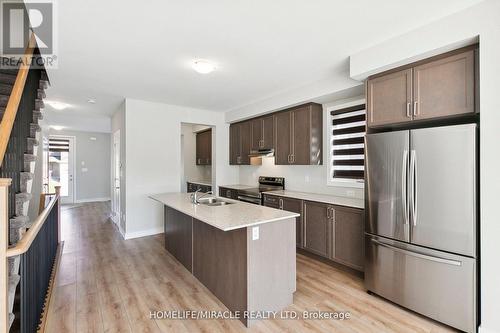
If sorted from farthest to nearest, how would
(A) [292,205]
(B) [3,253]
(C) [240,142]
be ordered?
1. (C) [240,142]
2. (A) [292,205]
3. (B) [3,253]

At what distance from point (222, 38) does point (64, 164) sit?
344 inches

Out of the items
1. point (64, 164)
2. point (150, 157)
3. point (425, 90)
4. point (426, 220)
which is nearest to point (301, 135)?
point (425, 90)

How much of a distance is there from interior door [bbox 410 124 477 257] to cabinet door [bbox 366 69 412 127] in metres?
0.30

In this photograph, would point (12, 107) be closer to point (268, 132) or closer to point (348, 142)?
point (268, 132)

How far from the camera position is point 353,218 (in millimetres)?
3043

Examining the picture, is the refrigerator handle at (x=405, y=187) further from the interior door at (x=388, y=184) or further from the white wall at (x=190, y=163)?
the white wall at (x=190, y=163)

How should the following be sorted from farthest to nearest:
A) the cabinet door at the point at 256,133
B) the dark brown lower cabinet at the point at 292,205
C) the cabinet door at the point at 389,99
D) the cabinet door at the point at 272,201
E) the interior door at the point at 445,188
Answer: the cabinet door at the point at 256,133 → the cabinet door at the point at 272,201 → the dark brown lower cabinet at the point at 292,205 → the cabinet door at the point at 389,99 → the interior door at the point at 445,188

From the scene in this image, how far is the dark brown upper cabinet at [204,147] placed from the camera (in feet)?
21.0

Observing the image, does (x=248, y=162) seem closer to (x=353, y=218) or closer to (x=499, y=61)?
(x=353, y=218)

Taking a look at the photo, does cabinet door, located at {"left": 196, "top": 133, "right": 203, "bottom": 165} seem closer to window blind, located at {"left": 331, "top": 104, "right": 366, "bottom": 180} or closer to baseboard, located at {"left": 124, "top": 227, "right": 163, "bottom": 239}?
baseboard, located at {"left": 124, "top": 227, "right": 163, "bottom": 239}

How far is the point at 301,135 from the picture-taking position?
414 centimetres

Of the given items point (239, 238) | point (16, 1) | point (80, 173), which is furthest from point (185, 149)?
point (239, 238)

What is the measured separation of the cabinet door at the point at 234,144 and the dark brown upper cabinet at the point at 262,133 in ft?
1.74

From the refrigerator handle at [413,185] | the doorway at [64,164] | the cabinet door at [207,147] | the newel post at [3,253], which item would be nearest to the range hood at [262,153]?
the cabinet door at [207,147]
